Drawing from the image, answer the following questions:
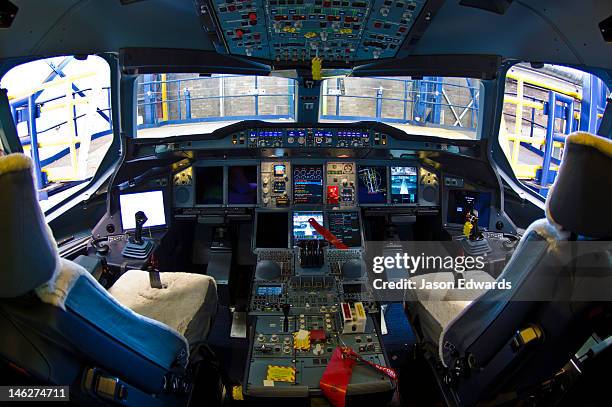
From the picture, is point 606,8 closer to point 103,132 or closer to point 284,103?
point 103,132

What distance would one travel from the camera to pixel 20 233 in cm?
114

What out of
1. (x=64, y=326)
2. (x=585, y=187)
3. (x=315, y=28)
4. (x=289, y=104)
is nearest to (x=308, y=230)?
(x=315, y=28)

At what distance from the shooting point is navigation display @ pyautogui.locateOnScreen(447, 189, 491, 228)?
382 centimetres

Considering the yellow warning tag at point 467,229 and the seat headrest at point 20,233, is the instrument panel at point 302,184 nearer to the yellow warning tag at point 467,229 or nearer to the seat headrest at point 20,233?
the yellow warning tag at point 467,229

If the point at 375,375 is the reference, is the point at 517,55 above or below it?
above

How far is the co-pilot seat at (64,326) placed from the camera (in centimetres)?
113

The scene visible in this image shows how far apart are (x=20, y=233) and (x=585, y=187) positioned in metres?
1.55

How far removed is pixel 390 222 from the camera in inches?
159

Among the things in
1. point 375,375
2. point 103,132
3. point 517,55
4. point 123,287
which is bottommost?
point 375,375

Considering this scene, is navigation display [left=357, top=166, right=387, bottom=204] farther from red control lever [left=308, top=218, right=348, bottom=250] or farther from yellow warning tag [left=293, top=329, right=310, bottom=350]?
yellow warning tag [left=293, top=329, right=310, bottom=350]

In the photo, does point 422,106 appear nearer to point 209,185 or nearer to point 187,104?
point 187,104

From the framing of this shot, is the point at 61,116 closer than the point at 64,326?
No

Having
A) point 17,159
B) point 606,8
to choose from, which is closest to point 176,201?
point 17,159

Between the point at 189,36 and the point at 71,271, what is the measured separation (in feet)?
7.47
